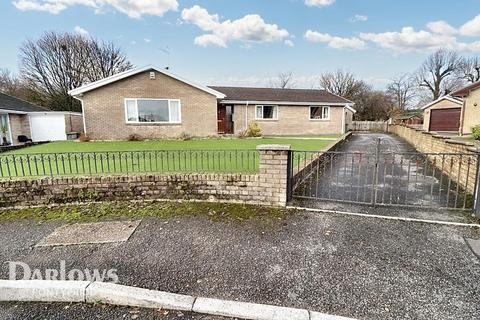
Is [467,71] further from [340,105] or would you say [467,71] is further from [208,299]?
[208,299]

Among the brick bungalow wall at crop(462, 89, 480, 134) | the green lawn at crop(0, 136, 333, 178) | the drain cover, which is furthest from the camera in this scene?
the brick bungalow wall at crop(462, 89, 480, 134)

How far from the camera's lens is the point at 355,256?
11.0 ft

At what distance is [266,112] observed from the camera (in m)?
22.5

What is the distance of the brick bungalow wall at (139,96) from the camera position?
16.5 meters

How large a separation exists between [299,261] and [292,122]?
20299mm

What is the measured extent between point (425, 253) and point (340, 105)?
2180cm

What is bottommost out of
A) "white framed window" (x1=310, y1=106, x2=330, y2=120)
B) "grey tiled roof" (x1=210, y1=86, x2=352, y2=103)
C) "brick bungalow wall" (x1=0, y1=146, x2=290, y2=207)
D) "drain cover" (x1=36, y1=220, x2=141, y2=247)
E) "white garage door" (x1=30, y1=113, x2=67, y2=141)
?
"drain cover" (x1=36, y1=220, x2=141, y2=247)

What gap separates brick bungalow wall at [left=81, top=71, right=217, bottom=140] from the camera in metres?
16.5

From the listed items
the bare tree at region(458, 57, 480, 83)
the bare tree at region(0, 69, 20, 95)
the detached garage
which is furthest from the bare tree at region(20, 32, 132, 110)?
the bare tree at region(458, 57, 480, 83)

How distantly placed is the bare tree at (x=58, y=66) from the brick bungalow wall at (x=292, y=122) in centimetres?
2268

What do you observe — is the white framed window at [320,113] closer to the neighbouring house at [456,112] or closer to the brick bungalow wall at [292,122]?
the brick bungalow wall at [292,122]

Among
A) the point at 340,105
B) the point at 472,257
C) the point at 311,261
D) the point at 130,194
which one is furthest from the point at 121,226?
the point at 340,105

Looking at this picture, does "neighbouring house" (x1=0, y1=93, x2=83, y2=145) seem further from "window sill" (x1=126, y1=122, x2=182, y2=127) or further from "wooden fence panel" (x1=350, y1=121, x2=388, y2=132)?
"wooden fence panel" (x1=350, y1=121, x2=388, y2=132)

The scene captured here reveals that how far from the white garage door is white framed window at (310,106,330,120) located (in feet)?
70.1
